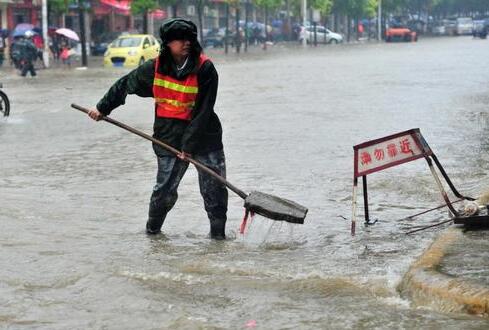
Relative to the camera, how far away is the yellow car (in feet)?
125

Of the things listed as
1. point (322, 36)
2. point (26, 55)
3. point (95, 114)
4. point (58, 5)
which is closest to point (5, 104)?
point (95, 114)

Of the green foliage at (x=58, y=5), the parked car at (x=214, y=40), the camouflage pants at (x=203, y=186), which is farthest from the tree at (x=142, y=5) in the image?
the camouflage pants at (x=203, y=186)

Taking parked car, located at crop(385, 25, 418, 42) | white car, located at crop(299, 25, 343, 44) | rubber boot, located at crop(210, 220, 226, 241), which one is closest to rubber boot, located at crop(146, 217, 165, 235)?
rubber boot, located at crop(210, 220, 226, 241)

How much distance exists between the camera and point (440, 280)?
5.66m

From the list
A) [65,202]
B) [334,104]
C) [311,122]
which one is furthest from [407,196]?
[334,104]

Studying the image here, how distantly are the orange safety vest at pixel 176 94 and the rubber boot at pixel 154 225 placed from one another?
936 mm

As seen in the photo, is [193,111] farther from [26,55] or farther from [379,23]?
[379,23]

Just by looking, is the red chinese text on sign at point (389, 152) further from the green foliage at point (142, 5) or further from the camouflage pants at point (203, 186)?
the green foliage at point (142, 5)

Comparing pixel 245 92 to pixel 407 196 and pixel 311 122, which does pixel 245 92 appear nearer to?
pixel 311 122

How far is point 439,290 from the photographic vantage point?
18.2 ft

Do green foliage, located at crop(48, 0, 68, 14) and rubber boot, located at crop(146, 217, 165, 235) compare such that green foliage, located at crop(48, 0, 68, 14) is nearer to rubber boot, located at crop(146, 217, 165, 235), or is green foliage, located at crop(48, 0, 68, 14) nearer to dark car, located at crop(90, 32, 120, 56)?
dark car, located at crop(90, 32, 120, 56)

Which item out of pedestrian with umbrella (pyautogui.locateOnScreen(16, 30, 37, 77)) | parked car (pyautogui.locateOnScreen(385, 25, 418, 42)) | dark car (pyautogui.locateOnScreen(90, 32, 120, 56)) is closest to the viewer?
pedestrian with umbrella (pyautogui.locateOnScreen(16, 30, 37, 77))

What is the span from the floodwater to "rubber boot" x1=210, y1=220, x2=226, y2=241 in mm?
73

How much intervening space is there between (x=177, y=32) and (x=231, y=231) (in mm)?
1855
